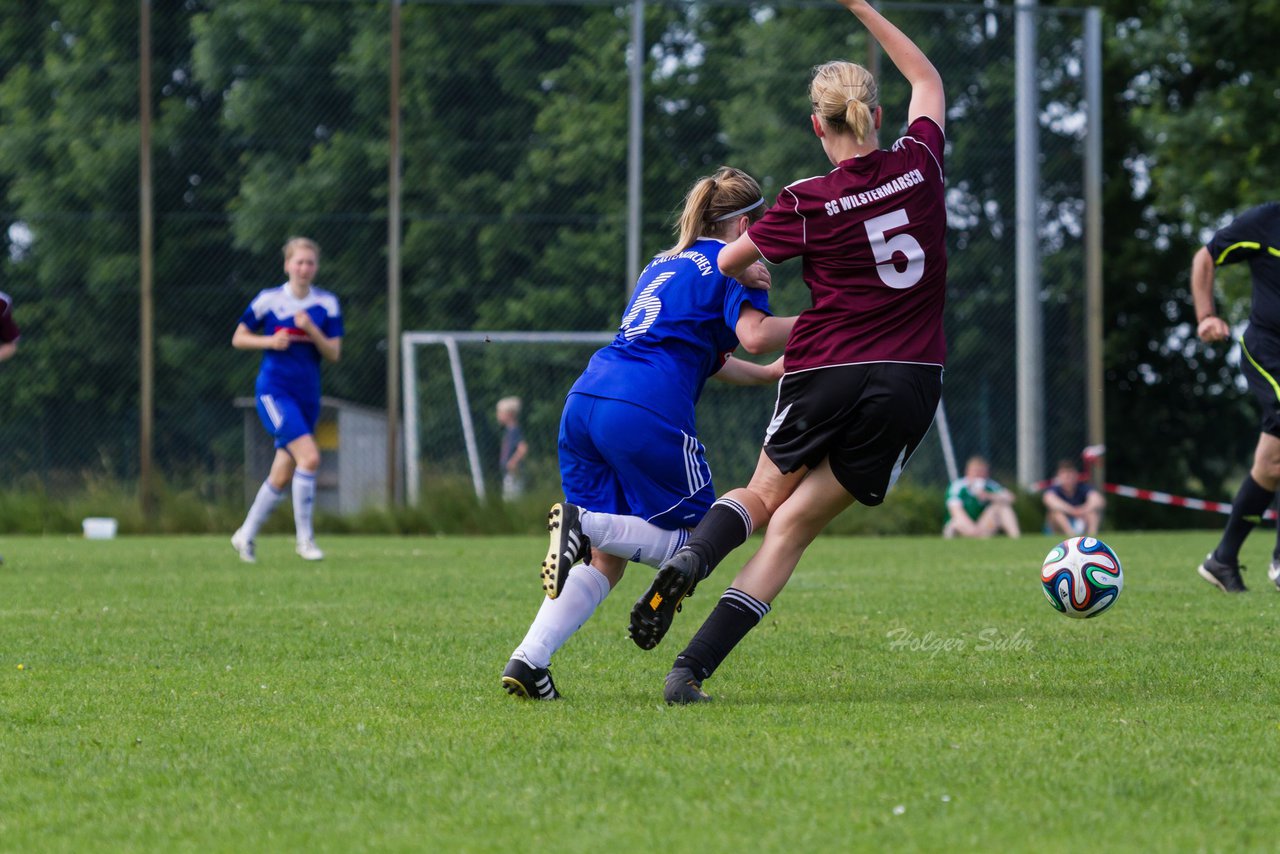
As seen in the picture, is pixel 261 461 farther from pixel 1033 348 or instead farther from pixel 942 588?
pixel 942 588

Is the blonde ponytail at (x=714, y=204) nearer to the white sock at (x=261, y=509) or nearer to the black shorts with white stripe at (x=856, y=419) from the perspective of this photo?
the black shorts with white stripe at (x=856, y=419)

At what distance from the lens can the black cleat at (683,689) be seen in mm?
4711

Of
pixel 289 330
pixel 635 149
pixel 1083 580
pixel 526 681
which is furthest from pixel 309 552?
pixel 635 149

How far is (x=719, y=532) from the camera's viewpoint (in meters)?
4.68

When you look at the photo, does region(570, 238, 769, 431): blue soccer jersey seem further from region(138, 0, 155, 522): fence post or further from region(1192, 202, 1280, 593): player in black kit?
region(138, 0, 155, 522): fence post

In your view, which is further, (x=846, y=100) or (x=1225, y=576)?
(x=1225, y=576)

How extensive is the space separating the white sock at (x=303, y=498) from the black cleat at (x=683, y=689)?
24.4 ft

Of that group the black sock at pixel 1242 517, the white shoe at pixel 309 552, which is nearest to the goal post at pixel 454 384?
the white shoe at pixel 309 552

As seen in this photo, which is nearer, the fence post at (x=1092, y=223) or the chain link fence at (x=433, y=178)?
the fence post at (x=1092, y=223)

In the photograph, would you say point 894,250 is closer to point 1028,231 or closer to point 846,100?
point 846,100

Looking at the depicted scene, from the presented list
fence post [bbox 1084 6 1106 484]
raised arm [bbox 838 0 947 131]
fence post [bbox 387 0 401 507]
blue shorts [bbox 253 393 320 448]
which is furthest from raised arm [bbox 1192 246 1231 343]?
fence post [bbox 387 0 401 507]

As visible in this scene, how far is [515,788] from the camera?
11.6 ft

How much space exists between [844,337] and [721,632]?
0.92m

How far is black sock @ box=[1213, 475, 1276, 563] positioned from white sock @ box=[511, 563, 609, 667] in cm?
431
